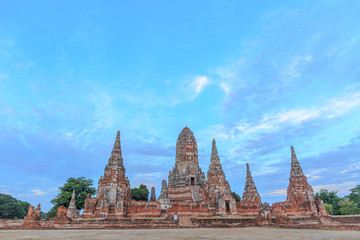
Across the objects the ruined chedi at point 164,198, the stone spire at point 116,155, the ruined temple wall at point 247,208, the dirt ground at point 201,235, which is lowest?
the dirt ground at point 201,235

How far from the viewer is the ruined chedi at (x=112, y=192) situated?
32.8 meters

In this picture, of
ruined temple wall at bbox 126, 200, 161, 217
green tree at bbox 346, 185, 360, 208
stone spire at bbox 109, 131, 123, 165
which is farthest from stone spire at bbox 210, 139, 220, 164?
green tree at bbox 346, 185, 360, 208

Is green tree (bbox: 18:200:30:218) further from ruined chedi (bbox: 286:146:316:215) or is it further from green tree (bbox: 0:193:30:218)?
ruined chedi (bbox: 286:146:316:215)

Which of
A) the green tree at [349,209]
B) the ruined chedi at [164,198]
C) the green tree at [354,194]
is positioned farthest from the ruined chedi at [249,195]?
the green tree at [354,194]

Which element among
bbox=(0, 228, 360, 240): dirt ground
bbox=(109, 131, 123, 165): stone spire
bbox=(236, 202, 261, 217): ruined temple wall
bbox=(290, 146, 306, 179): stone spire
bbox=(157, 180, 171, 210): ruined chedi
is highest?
bbox=(109, 131, 123, 165): stone spire

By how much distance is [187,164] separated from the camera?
1706 inches

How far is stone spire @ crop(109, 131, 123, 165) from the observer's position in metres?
38.2

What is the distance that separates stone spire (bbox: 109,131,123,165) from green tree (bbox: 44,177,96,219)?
1403cm

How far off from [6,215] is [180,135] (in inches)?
1799

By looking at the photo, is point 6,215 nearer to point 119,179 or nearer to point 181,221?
point 119,179

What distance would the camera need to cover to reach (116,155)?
39.1 m

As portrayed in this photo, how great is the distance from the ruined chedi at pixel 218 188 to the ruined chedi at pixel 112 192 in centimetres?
1438

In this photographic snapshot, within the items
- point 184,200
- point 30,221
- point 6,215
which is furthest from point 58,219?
point 6,215

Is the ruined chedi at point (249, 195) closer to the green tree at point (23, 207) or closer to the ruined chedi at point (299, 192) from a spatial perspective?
the ruined chedi at point (299, 192)
